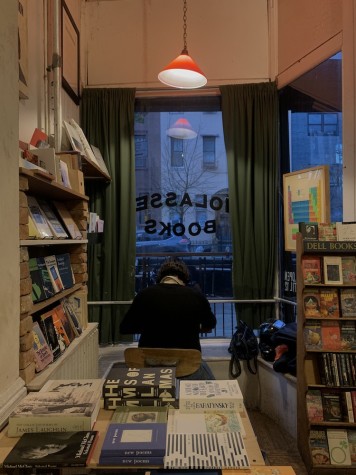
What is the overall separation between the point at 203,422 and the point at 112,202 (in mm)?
2718

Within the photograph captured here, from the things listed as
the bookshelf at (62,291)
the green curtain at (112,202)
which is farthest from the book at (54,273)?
the green curtain at (112,202)

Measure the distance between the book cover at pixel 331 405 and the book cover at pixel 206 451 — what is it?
62.4 inches

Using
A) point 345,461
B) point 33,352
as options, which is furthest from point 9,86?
point 345,461

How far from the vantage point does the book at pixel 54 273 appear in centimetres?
207

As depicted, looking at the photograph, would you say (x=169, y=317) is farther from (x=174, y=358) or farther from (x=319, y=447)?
(x=319, y=447)

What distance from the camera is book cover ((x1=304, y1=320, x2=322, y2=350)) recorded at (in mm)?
2451

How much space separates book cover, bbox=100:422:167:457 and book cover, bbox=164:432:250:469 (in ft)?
0.10

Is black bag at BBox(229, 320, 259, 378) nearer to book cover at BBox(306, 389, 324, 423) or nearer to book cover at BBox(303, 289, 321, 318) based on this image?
book cover at BBox(306, 389, 324, 423)

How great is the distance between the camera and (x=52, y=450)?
3.57 ft

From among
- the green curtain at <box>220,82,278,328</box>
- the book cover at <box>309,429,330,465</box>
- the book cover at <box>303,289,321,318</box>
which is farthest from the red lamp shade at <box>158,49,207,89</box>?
the book cover at <box>309,429,330,465</box>

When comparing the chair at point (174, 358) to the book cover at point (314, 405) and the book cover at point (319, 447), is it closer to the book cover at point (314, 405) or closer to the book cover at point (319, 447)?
the book cover at point (314, 405)

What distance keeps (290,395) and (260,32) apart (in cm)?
342

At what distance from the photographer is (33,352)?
1720 millimetres

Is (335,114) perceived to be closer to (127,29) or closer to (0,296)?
(127,29)
